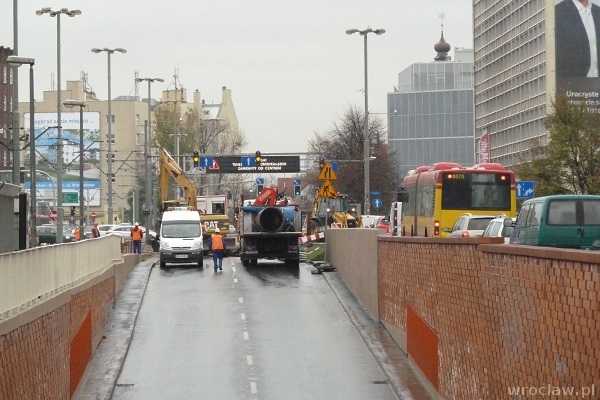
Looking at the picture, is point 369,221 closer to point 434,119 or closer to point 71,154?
point 71,154

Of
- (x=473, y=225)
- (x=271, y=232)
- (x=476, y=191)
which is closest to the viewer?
(x=473, y=225)

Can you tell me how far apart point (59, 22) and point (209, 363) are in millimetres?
27936

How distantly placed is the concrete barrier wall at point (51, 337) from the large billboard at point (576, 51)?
8114cm

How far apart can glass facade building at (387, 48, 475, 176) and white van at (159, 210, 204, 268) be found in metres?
146

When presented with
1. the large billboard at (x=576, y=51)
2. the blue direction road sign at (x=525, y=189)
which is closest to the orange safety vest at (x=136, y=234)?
the blue direction road sign at (x=525, y=189)

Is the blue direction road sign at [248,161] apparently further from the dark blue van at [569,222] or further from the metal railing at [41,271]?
the dark blue van at [569,222]

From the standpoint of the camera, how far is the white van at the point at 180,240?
162ft

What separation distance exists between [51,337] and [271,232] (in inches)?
1286

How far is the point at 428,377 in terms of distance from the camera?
68.4 feet

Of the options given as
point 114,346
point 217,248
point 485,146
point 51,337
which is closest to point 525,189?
point 217,248

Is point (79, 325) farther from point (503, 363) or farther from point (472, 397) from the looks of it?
point (503, 363)

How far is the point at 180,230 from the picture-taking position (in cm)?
5122

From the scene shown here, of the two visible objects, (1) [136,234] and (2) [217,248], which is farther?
(1) [136,234]

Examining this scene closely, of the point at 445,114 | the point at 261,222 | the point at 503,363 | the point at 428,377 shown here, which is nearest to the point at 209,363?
the point at 428,377
